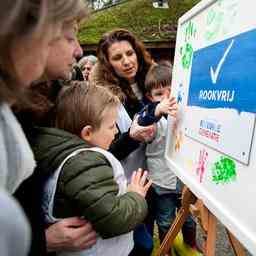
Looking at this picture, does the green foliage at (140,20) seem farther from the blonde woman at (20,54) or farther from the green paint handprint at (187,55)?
the blonde woman at (20,54)

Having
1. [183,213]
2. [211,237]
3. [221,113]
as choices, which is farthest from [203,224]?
[221,113]

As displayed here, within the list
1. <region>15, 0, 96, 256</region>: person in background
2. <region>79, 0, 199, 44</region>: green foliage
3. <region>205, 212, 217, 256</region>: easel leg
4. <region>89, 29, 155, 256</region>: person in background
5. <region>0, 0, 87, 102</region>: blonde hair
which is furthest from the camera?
<region>79, 0, 199, 44</region>: green foliage

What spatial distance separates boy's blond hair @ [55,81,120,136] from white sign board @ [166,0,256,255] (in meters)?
0.38

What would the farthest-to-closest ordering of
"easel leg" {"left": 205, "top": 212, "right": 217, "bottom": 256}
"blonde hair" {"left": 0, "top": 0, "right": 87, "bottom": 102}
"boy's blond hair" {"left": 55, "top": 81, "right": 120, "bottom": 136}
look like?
"easel leg" {"left": 205, "top": 212, "right": 217, "bottom": 256} < "boy's blond hair" {"left": 55, "top": 81, "right": 120, "bottom": 136} < "blonde hair" {"left": 0, "top": 0, "right": 87, "bottom": 102}

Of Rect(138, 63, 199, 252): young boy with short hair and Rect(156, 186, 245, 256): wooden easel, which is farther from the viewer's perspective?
Rect(138, 63, 199, 252): young boy with short hair

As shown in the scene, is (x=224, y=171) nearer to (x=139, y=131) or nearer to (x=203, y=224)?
(x=203, y=224)

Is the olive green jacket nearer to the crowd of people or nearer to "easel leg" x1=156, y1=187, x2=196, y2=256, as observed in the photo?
the crowd of people

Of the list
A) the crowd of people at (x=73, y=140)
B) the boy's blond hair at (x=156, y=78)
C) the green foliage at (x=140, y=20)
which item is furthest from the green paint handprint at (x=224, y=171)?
the green foliage at (x=140, y=20)

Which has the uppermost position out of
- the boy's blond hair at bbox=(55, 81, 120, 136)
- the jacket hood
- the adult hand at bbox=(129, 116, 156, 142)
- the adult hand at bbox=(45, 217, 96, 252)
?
the boy's blond hair at bbox=(55, 81, 120, 136)

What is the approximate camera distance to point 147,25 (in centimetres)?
834

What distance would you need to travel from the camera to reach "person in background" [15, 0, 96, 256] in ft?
3.72

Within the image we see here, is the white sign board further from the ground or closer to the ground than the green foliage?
closer to the ground

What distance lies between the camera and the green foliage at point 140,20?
783 cm

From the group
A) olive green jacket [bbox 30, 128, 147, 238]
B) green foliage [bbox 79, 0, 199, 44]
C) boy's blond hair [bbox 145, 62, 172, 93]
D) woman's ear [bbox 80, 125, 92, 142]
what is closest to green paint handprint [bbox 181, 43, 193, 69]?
boy's blond hair [bbox 145, 62, 172, 93]
